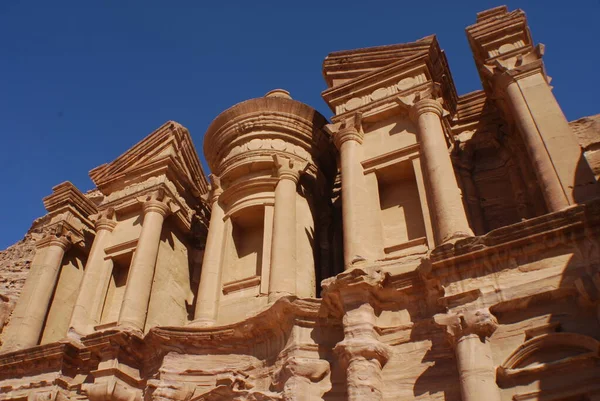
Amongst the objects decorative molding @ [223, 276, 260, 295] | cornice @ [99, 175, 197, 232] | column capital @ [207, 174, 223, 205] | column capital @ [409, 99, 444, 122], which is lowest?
decorative molding @ [223, 276, 260, 295]

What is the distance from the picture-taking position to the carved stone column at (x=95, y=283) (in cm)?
1470

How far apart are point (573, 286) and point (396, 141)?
5.58 m

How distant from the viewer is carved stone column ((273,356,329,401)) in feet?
32.4

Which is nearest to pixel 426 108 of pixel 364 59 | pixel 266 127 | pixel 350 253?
pixel 364 59

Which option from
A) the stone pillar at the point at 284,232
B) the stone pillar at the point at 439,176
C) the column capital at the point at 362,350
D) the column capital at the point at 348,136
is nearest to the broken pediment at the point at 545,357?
the column capital at the point at 362,350

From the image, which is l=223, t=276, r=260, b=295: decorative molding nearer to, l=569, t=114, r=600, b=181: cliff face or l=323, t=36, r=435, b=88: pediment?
l=323, t=36, r=435, b=88: pediment

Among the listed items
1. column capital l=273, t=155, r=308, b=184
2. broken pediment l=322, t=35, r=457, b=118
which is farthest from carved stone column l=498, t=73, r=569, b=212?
column capital l=273, t=155, r=308, b=184

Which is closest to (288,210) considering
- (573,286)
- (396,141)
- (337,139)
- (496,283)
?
(337,139)

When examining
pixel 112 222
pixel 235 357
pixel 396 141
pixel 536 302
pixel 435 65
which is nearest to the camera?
pixel 536 302

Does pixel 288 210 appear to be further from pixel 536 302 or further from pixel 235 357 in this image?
pixel 536 302

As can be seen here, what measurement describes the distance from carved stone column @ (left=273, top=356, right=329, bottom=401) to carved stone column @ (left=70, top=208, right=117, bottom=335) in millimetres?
6627

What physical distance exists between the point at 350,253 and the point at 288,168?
387 centimetres

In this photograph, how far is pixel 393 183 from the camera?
13.3 meters

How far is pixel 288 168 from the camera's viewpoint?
14500mm
